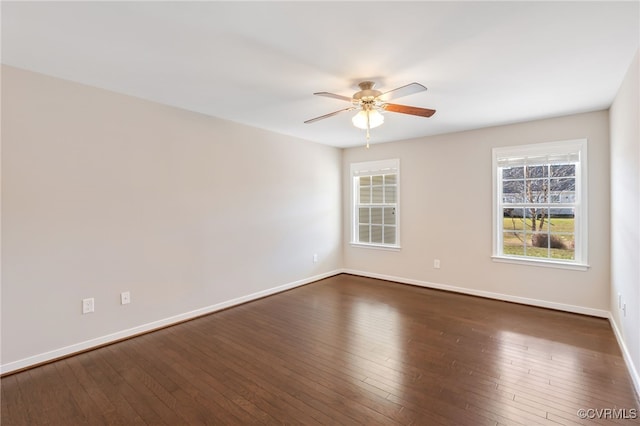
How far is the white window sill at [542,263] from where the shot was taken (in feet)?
11.8

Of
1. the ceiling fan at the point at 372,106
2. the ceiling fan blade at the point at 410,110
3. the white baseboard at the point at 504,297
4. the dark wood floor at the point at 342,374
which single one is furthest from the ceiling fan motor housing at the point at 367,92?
the white baseboard at the point at 504,297

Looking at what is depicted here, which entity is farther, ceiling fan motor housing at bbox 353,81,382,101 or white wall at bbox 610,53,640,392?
ceiling fan motor housing at bbox 353,81,382,101

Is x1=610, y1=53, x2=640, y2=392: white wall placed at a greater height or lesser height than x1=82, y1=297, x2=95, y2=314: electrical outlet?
greater

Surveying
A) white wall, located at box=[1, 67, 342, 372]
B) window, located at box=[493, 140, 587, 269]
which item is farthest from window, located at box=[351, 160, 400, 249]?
white wall, located at box=[1, 67, 342, 372]

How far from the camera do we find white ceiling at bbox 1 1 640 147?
172 cm

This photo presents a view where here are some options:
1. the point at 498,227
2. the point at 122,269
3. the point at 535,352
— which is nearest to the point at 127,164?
the point at 122,269

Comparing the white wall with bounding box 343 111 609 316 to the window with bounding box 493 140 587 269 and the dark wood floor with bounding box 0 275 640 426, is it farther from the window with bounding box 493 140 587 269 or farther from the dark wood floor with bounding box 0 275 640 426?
the dark wood floor with bounding box 0 275 640 426

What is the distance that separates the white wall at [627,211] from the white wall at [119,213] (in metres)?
3.75

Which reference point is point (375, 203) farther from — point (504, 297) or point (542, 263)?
point (542, 263)

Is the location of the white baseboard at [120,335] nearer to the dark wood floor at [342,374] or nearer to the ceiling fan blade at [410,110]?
the dark wood floor at [342,374]

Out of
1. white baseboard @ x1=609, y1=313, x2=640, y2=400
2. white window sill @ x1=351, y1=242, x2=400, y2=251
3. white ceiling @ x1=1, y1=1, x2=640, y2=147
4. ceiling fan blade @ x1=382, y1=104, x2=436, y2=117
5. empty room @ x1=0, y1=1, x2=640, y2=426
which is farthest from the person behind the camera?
white window sill @ x1=351, y1=242, x2=400, y2=251

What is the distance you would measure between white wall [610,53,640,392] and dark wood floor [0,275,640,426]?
28cm

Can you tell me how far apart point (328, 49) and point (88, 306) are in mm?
3021

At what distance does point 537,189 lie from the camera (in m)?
3.91
